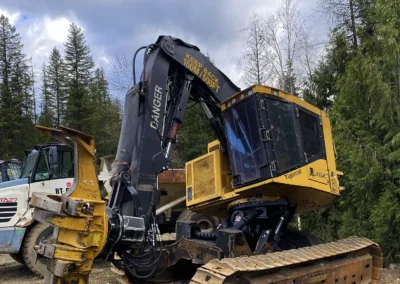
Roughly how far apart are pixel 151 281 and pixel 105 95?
4118cm

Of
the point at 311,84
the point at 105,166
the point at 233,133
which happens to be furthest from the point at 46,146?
the point at 311,84

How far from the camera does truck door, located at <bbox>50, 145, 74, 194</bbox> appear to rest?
393 inches

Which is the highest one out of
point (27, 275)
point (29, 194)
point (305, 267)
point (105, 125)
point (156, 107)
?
point (105, 125)

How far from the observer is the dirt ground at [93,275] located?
7680mm

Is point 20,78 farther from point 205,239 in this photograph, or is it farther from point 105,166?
point 205,239

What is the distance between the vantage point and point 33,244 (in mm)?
8984

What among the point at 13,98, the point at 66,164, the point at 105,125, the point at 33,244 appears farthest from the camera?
the point at 13,98

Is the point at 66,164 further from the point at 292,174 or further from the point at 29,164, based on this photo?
the point at 292,174

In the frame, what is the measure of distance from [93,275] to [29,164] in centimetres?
323

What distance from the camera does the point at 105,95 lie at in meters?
46.1

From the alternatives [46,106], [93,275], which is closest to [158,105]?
[93,275]

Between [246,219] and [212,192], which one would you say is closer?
[246,219]

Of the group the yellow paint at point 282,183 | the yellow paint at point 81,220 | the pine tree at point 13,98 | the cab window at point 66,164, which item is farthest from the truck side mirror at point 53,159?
the pine tree at point 13,98

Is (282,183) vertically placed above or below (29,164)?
below
